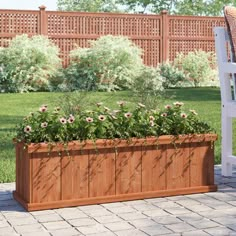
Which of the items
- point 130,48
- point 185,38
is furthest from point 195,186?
point 185,38

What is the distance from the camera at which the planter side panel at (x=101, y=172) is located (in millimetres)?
3754

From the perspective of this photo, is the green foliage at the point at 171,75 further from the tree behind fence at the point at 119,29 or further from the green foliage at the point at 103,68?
the tree behind fence at the point at 119,29

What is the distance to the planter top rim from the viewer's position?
11.8ft

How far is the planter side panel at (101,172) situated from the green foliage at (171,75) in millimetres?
11826

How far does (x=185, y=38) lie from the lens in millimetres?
17922

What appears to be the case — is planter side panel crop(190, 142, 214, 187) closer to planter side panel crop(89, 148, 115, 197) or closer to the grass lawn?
planter side panel crop(89, 148, 115, 197)

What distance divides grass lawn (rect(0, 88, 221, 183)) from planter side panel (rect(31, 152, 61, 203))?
3.01 feet

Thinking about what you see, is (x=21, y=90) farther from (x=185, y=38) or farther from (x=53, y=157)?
(x=53, y=157)

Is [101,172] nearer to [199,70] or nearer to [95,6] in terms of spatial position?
[199,70]

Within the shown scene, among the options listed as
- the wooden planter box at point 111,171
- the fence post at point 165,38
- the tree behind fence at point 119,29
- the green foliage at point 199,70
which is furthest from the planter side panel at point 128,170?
the fence post at point 165,38

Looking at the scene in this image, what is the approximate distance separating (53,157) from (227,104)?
1458mm

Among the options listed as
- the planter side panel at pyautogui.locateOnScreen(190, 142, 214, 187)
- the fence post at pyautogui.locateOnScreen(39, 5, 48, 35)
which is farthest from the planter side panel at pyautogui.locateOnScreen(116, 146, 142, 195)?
the fence post at pyautogui.locateOnScreen(39, 5, 48, 35)

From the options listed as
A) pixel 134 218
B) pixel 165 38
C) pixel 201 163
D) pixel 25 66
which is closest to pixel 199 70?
pixel 165 38

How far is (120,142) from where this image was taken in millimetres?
3803
